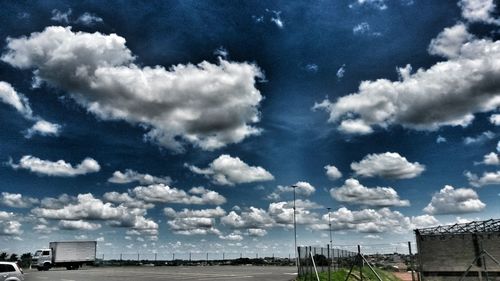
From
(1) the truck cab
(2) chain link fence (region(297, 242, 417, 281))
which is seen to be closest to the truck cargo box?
(1) the truck cab

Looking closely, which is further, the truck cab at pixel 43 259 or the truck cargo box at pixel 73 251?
the truck cargo box at pixel 73 251

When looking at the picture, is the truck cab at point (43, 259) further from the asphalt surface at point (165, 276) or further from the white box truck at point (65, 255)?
the asphalt surface at point (165, 276)

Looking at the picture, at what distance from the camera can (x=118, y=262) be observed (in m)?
84.6

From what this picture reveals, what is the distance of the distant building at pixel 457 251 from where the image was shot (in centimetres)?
4725

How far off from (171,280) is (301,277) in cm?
901

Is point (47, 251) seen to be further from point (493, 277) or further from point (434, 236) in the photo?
point (493, 277)

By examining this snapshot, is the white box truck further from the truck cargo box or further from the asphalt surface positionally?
the asphalt surface

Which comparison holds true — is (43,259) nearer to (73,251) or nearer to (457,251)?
(73,251)

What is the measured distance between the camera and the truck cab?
53031mm

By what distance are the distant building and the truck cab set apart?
44.8m

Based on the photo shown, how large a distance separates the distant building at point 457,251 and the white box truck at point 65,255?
42.6m

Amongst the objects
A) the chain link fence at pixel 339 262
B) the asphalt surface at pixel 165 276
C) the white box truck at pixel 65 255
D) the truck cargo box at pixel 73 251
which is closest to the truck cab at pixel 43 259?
the white box truck at pixel 65 255

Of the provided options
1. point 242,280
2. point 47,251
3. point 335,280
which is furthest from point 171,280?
point 47,251

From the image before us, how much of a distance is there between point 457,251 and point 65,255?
4855 cm
